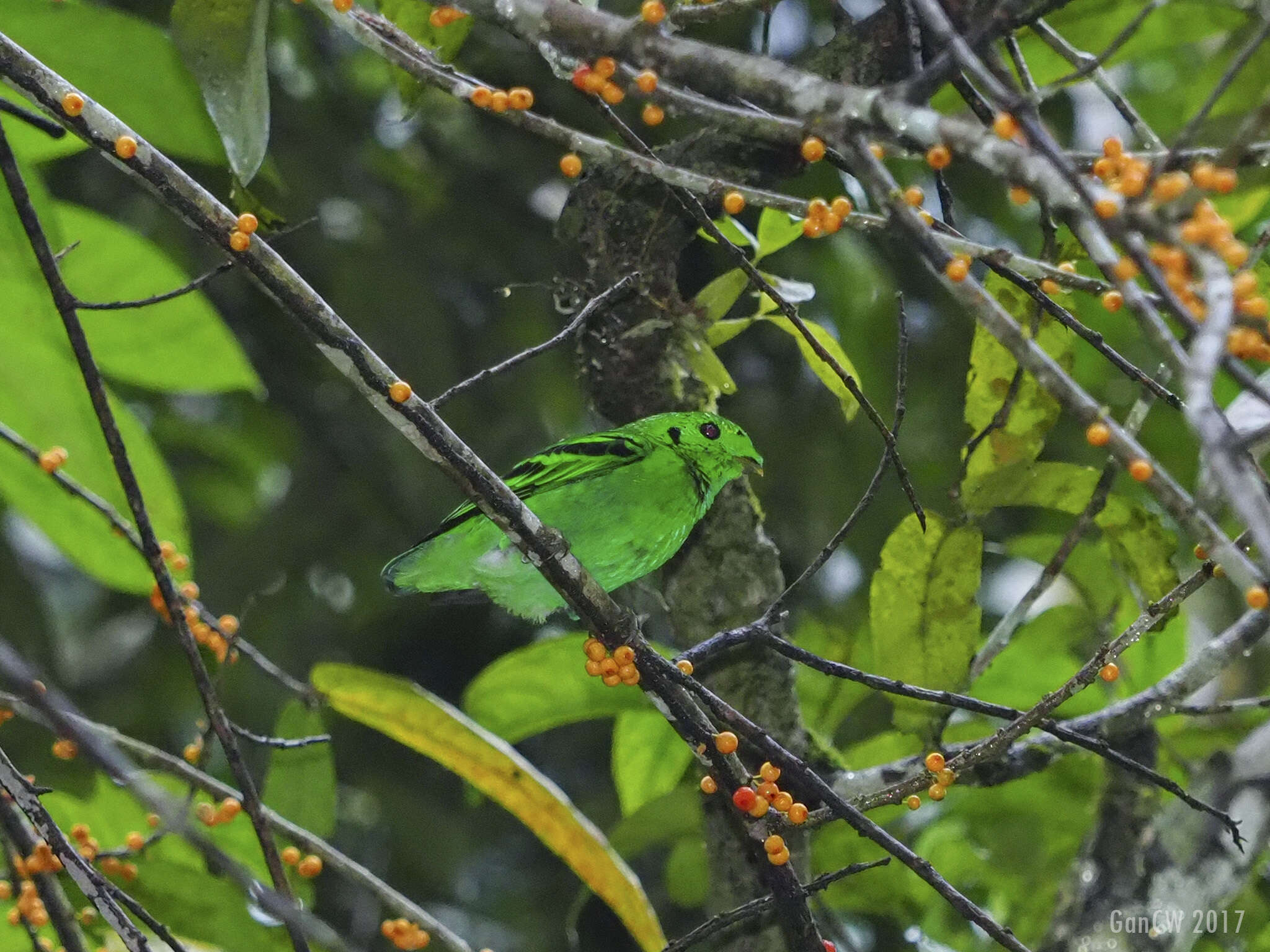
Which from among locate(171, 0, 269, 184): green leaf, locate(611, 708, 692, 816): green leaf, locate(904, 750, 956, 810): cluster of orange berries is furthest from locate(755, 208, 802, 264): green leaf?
locate(611, 708, 692, 816): green leaf

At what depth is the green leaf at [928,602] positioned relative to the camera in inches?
114

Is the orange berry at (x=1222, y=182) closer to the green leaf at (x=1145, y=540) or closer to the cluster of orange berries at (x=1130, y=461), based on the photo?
the cluster of orange berries at (x=1130, y=461)

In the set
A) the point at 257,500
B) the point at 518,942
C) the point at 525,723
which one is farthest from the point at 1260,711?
the point at 257,500

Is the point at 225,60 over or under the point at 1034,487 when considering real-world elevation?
over

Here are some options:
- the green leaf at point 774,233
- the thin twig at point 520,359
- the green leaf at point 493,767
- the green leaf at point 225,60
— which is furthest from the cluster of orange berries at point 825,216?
the green leaf at point 493,767

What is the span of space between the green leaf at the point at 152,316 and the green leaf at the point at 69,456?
0.18 m

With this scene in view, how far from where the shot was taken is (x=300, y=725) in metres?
3.22

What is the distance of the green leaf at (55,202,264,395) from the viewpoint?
3328 mm

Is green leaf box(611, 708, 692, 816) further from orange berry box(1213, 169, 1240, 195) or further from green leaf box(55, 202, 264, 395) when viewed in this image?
orange berry box(1213, 169, 1240, 195)

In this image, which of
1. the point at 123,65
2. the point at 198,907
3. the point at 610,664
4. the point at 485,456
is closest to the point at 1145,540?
the point at 610,664

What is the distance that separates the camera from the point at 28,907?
266cm

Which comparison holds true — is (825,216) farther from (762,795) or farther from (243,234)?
(762,795)

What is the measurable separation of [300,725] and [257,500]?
2.33 meters

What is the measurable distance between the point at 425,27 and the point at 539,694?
1.70m
